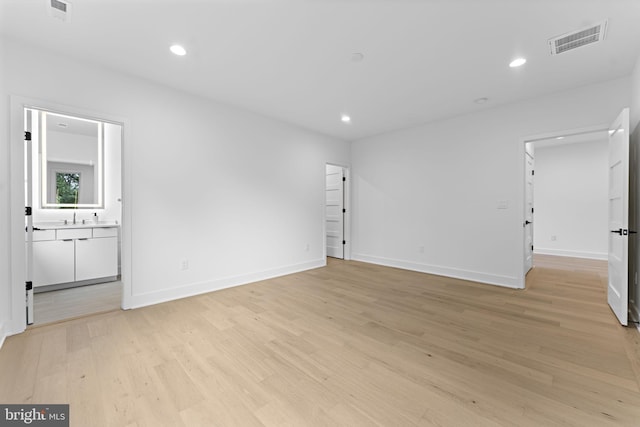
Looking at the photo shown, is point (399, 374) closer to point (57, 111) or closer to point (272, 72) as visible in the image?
point (272, 72)

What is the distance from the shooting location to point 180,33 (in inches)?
93.2

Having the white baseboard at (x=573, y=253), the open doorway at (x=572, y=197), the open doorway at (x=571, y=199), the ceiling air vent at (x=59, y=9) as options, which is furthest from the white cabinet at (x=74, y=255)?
the white baseboard at (x=573, y=253)

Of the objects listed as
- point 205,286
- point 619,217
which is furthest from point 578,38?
point 205,286

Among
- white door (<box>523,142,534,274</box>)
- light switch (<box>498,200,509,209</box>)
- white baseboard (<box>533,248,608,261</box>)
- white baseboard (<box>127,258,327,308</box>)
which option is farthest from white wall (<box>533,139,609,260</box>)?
white baseboard (<box>127,258,327,308</box>)

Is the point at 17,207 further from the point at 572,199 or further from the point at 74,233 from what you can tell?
the point at 572,199

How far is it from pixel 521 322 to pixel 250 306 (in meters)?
2.97

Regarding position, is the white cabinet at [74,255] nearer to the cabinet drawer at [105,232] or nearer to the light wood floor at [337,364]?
the cabinet drawer at [105,232]

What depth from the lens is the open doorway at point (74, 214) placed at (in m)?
3.59

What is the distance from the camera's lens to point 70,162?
431 cm

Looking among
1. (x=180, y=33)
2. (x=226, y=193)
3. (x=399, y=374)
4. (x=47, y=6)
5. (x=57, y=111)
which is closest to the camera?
(x=399, y=374)

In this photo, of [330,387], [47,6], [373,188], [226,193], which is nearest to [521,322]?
[330,387]

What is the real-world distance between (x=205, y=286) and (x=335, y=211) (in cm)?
352

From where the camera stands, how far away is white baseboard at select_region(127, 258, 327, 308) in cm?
318

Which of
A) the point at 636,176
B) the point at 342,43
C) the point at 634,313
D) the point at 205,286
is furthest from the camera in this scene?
the point at 205,286
